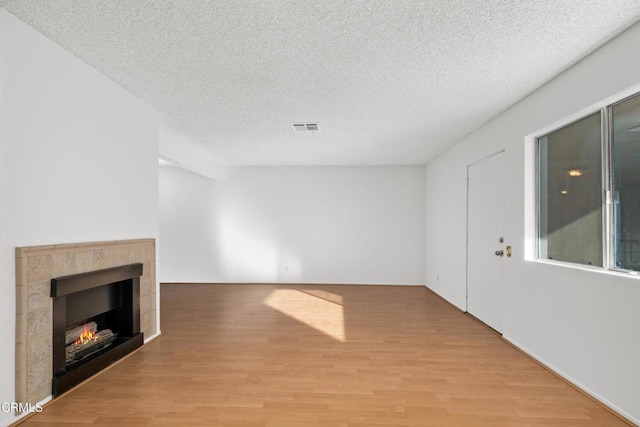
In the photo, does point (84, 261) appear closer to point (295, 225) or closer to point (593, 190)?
point (593, 190)

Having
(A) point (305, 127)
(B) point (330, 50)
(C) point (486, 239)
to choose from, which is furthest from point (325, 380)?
(A) point (305, 127)

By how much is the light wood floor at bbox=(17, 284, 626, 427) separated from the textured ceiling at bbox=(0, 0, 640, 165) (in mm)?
2654

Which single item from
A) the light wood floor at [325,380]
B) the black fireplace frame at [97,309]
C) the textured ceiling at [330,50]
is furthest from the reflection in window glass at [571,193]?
the black fireplace frame at [97,309]

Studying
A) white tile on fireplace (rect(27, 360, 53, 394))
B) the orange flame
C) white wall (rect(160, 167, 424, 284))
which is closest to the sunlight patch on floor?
white wall (rect(160, 167, 424, 284))

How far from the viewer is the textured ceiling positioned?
6.88 feet

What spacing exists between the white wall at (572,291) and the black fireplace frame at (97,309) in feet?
13.2

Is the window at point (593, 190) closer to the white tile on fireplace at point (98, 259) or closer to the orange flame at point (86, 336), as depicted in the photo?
the white tile on fireplace at point (98, 259)

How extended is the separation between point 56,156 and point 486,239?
4768 mm

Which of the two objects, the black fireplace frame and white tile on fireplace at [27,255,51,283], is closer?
white tile on fireplace at [27,255,51,283]

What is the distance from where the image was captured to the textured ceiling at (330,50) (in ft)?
6.88

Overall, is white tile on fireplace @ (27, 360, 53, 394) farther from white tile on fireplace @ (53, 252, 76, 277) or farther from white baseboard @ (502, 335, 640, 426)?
white baseboard @ (502, 335, 640, 426)

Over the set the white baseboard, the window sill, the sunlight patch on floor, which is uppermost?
the window sill

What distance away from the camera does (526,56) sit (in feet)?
8.65

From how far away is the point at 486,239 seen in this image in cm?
449
